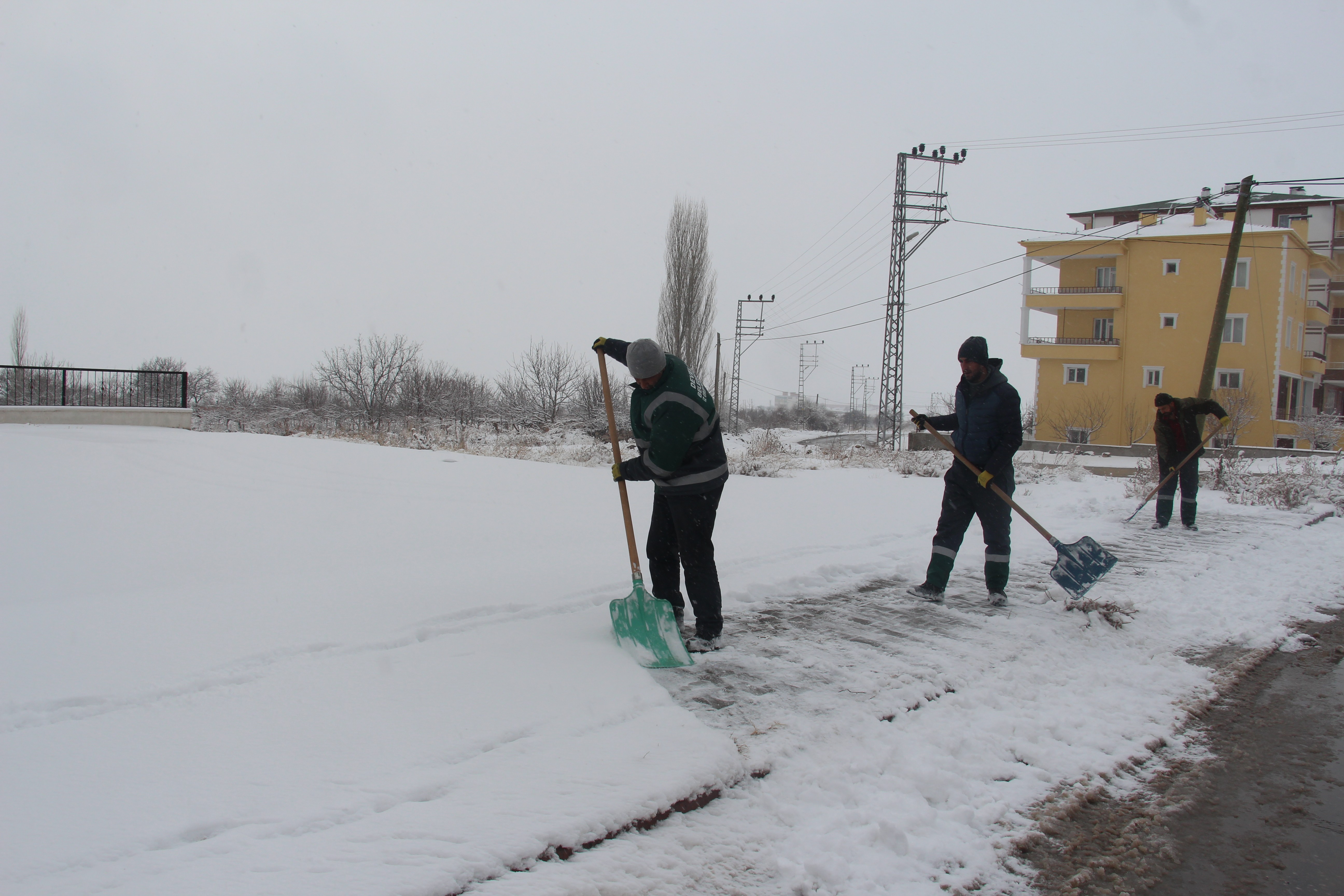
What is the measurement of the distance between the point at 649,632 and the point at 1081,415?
33.7 metres

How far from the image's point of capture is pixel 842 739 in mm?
2850

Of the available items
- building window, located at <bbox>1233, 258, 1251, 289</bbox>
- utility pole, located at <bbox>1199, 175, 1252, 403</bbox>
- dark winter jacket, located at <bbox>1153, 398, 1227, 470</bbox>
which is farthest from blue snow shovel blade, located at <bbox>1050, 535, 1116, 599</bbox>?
building window, located at <bbox>1233, 258, 1251, 289</bbox>

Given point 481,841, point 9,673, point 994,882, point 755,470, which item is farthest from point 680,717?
point 755,470

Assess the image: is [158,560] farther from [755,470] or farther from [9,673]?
[755,470]

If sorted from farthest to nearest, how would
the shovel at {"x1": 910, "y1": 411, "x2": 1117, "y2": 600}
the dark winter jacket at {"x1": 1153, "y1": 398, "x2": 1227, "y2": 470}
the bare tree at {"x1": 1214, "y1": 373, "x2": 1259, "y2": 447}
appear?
the bare tree at {"x1": 1214, "y1": 373, "x2": 1259, "y2": 447}, the dark winter jacket at {"x1": 1153, "y1": 398, "x2": 1227, "y2": 470}, the shovel at {"x1": 910, "y1": 411, "x2": 1117, "y2": 600}

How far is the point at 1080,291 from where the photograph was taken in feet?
110

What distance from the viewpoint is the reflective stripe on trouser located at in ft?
16.1

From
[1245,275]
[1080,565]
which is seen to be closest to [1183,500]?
[1080,565]

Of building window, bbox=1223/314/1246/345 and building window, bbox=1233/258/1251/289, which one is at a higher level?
building window, bbox=1233/258/1251/289

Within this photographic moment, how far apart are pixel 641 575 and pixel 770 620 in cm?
95

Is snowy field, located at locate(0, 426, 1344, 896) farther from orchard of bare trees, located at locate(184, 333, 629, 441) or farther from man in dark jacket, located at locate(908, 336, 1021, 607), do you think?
orchard of bare trees, located at locate(184, 333, 629, 441)

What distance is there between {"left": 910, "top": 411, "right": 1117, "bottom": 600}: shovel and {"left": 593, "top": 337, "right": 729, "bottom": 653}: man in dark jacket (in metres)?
1.70

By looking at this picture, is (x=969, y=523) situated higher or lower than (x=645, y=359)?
lower

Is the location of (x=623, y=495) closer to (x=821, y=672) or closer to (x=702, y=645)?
(x=702, y=645)
